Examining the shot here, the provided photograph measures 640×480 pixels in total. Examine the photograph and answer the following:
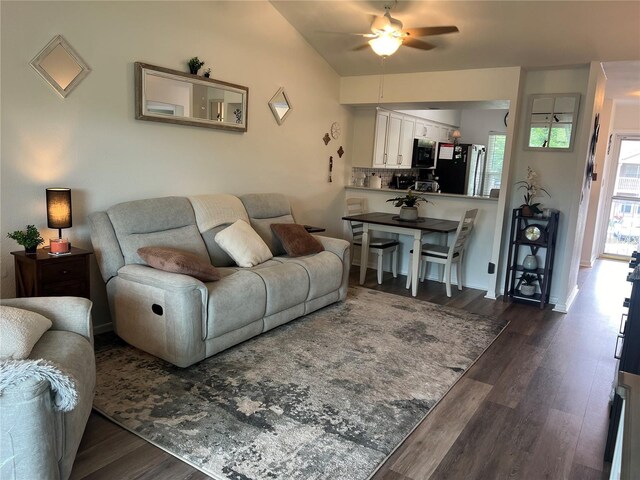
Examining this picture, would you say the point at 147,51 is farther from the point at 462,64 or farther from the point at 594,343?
the point at 594,343

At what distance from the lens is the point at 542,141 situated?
464cm

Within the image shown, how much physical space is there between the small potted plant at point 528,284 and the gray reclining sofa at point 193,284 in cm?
204

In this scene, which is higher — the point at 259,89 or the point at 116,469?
the point at 259,89

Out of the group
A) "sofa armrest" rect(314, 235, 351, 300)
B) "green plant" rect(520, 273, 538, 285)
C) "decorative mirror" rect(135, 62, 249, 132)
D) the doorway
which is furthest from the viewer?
the doorway

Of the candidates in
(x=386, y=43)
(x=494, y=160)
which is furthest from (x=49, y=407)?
(x=494, y=160)

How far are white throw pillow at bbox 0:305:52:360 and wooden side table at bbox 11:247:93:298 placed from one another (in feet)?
2.79

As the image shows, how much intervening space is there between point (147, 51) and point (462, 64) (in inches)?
120

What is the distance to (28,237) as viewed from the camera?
110 inches

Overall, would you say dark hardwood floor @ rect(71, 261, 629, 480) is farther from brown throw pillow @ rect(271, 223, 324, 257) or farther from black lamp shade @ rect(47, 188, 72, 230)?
brown throw pillow @ rect(271, 223, 324, 257)

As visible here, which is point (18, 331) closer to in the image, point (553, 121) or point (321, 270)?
point (321, 270)

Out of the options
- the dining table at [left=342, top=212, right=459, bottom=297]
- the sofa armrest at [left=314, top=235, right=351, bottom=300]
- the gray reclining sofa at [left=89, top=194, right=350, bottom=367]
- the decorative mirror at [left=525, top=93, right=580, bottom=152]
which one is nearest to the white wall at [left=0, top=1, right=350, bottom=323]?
the gray reclining sofa at [left=89, top=194, right=350, bottom=367]

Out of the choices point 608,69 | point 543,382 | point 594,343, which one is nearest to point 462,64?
point 608,69

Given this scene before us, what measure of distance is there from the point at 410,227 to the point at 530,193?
1.28 metres

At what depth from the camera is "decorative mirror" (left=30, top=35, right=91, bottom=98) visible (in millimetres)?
2904
